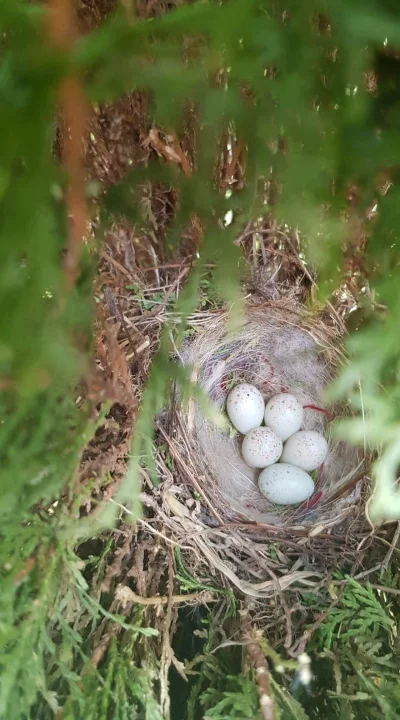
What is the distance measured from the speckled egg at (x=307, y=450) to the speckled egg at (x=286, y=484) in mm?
33

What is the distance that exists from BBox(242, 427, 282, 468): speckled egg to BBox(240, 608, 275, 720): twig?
0.44 meters

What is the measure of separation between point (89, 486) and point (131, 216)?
0.33 m

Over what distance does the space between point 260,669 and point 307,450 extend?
0.60 meters

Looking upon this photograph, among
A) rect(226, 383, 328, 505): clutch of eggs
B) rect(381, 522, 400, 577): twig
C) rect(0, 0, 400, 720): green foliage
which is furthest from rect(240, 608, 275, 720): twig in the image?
rect(226, 383, 328, 505): clutch of eggs

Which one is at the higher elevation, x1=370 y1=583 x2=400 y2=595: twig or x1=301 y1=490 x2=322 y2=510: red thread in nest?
x1=370 y1=583 x2=400 y2=595: twig

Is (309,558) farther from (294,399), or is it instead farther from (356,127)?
(356,127)

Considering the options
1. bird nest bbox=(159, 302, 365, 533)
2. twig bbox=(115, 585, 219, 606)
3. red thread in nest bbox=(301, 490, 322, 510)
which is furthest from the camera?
red thread in nest bbox=(301, 490, 322, 510)

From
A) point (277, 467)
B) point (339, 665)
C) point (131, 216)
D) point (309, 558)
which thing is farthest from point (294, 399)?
point (131, 216)

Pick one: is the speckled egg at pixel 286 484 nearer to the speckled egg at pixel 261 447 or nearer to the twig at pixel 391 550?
the speckled egg at pixel 261 447

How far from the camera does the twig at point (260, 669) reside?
693 mm

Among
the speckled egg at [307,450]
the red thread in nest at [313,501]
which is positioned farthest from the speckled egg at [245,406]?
the red thread in nest at [313,501]

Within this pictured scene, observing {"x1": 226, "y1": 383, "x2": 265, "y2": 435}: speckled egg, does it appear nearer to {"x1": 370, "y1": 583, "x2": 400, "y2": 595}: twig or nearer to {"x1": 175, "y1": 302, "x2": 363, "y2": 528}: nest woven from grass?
{"x1": 175, "y1": 302, "x2": 363, "y2": 528}: nest woven from grass

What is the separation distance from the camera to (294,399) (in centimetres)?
132

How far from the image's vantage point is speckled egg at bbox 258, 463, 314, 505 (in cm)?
122
